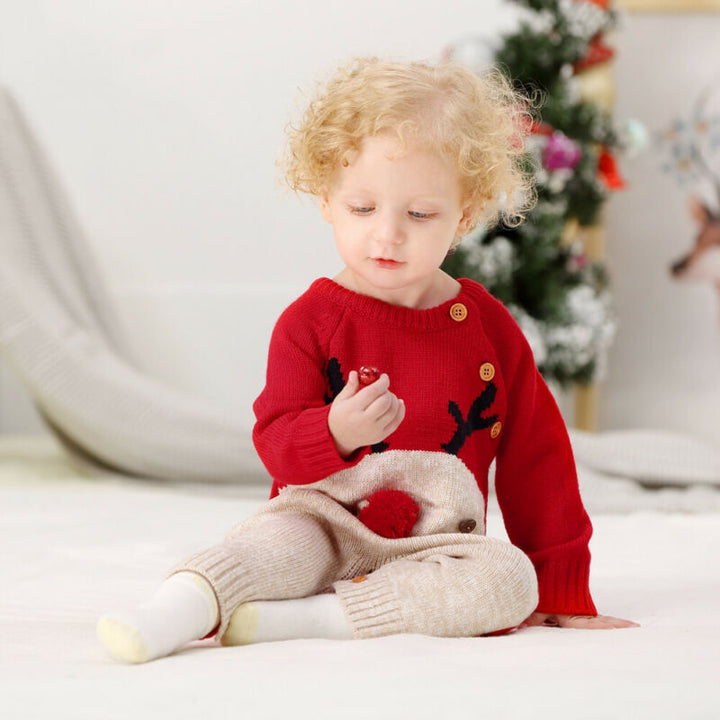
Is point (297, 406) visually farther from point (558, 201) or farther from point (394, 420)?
point (558, 201)

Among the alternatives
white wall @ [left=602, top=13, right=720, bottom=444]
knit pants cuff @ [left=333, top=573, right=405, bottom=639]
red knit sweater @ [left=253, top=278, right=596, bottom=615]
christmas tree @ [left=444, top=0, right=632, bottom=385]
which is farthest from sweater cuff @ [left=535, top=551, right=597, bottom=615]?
white wall @ [left=602, top=13, right=720, bottom=444]

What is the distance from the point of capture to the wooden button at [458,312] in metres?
1.05

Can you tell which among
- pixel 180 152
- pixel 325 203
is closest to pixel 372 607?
pixel 325 203

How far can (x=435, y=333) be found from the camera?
3.39 feet

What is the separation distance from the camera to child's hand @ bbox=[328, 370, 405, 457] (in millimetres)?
877

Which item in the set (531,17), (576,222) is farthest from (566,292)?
(531,17)

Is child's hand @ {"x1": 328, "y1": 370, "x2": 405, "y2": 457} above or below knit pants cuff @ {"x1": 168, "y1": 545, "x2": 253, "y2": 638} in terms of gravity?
above

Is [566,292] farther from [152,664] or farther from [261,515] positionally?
[152,664]

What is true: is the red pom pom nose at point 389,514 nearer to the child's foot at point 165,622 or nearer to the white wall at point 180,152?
the child's foot at point 165,622

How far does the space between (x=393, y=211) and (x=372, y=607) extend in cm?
35

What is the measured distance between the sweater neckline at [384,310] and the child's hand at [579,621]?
0.30 metres

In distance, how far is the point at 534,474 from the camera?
1.10 meters

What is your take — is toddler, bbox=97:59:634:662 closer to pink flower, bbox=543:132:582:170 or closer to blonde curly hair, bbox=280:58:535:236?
blonde curly hair, bbox=280:58:535:236

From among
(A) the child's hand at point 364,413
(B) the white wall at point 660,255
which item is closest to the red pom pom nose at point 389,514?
(A) the child's hand at point 364,413
